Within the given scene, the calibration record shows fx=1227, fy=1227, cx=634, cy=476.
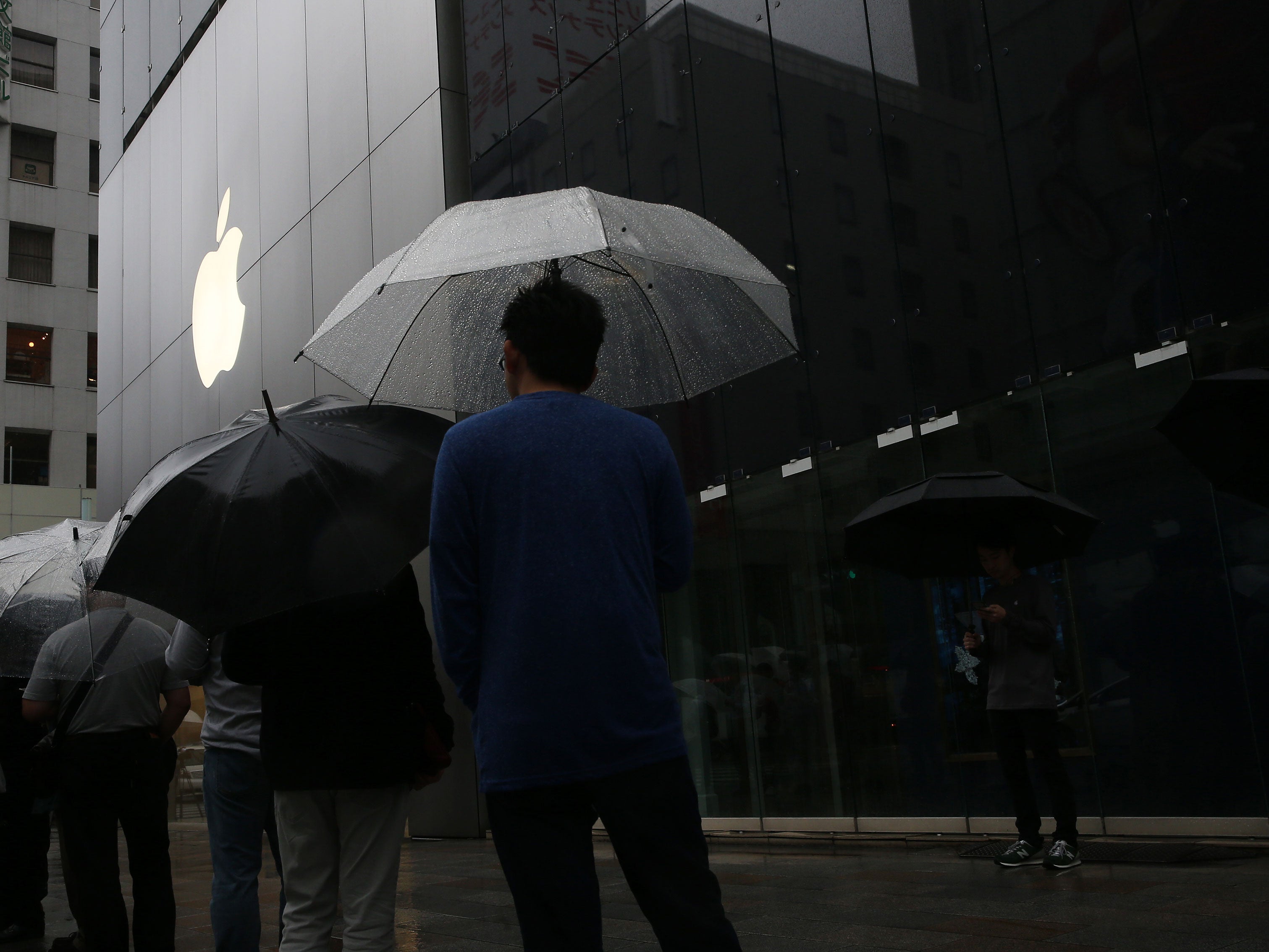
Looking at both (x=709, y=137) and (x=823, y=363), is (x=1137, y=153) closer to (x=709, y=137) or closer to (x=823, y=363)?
(x=823, y=363)

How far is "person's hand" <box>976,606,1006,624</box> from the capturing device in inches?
253

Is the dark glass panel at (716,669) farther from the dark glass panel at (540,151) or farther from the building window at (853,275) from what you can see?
the dark glass panel at (540,151)

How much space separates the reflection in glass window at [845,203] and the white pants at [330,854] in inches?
258

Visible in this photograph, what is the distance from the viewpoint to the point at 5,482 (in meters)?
34.1

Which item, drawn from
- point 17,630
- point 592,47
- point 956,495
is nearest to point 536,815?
point 17,630

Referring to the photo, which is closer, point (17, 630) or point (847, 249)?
point (17, 630)

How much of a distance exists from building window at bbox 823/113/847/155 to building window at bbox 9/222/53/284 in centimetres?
3245

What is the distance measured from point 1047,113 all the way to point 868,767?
15.1 ft

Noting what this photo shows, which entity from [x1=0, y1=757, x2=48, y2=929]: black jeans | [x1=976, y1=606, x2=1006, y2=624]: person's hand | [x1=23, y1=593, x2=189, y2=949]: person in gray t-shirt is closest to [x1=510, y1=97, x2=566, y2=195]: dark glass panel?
[x1=976, y1=606, x2=1006, y2=624]: person's hand

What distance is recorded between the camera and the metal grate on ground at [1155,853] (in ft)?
20.9

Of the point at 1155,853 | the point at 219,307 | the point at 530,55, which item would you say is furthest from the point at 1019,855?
the point at 219,307

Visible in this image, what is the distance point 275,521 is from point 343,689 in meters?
0.52

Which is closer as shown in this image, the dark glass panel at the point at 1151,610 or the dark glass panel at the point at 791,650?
the dark glass panel at the point at 1151,610

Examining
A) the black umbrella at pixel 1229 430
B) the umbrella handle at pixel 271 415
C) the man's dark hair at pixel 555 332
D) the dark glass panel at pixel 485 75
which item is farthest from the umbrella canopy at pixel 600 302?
the dark glass panel at pixel 485 75
